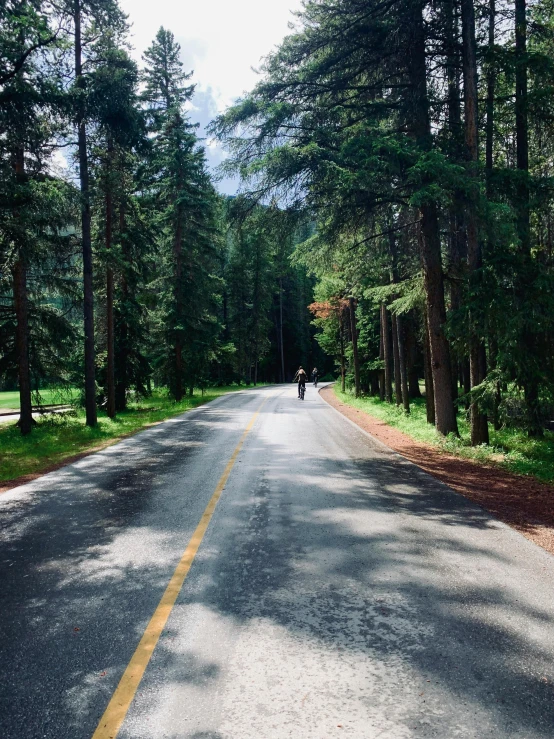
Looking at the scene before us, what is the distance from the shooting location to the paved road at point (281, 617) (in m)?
3.03

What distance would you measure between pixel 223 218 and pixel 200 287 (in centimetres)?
1924

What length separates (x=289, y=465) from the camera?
430 inches

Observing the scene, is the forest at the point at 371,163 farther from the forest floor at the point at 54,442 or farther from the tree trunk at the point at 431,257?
the forest floor at the point at 54,442

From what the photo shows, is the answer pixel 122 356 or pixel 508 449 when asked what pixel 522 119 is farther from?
pixel 122 356

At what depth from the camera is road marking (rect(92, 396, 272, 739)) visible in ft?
9.70

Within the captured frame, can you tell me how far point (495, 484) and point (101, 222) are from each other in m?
21.5

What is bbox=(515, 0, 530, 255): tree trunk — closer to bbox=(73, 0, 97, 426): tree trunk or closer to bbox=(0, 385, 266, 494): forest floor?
bbox=(0, 385, 266, 494): forest floor

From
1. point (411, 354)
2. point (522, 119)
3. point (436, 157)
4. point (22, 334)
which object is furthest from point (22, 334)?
point (411, 354)

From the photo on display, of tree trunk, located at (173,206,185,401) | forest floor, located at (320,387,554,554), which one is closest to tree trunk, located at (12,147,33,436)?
forest floor, located at (320,387,554,554)

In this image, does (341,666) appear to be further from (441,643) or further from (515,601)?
(515,601)

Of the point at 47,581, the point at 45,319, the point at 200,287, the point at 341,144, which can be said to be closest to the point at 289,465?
the point at 47,581

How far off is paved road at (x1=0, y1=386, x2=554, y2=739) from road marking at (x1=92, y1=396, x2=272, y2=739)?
0.19 ft

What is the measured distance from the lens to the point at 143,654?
12.0ft

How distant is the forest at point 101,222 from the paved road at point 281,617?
804 centimetres
